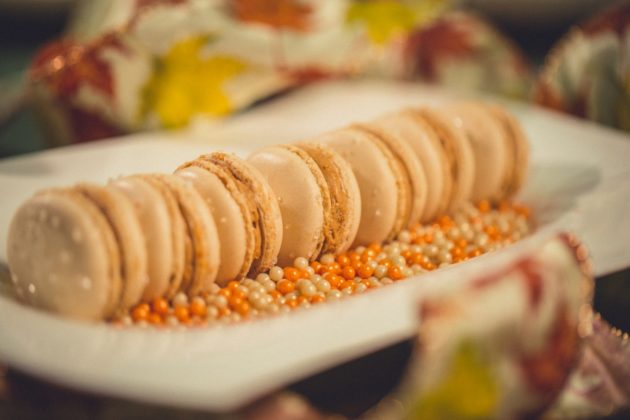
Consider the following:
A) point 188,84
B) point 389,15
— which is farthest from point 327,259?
point 389,15

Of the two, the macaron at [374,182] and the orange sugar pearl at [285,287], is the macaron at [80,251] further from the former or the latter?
the macaron at [374,182]

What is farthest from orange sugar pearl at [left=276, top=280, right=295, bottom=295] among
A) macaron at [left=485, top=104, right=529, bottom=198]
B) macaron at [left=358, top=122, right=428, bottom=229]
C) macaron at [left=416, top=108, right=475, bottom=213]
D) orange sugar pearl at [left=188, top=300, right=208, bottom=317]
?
macaron at [left=485, top=104, right=529, bottom=198]

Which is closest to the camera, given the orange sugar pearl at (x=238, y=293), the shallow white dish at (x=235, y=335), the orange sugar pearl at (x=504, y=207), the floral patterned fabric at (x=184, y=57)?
the shallow white dish at (x=235, y=335)

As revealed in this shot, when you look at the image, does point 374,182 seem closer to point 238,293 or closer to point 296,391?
point 238,293

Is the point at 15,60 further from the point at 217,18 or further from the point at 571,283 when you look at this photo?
the point at 571,283

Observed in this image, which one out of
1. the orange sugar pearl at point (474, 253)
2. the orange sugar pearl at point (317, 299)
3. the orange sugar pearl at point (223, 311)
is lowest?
the orange sugar pearl at point (317, 299)

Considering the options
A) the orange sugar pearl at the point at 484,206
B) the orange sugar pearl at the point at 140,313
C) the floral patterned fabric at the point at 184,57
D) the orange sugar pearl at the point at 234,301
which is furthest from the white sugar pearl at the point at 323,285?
the floral patterned fabric at the point at 184,57
